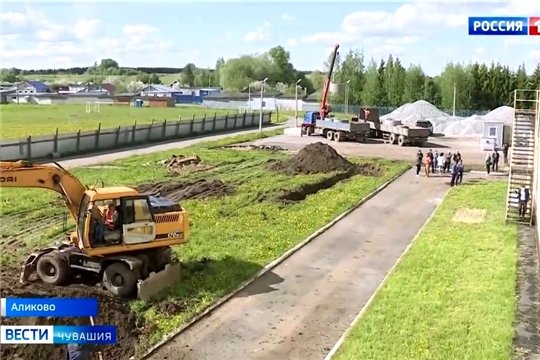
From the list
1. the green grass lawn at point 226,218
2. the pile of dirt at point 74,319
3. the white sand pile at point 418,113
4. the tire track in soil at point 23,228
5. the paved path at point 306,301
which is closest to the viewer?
the pile of dirt at point 74,319

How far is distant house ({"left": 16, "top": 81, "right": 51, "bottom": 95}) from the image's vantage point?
110562 mm

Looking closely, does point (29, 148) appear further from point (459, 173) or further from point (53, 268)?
point (53, 268)

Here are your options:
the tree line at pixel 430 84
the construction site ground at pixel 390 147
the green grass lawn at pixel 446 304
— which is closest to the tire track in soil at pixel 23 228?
the green grass lawn at pixel 446 304

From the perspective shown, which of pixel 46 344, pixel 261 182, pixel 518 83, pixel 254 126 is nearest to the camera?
pixel 46 344

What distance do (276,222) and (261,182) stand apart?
7681 mm

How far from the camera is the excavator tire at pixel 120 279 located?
1420 centimetres

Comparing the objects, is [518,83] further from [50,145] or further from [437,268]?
[437,268]

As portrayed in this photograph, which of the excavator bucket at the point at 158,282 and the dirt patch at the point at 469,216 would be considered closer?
the excavator bucket at the point at 158,282

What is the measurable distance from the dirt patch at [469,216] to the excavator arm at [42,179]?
13017 mm

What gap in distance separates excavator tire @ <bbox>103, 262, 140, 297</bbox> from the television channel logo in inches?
364

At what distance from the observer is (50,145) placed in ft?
119

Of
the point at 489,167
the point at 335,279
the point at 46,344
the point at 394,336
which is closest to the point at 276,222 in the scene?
the point at 335,279

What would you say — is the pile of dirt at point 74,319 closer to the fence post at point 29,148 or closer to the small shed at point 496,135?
the fence post at point 29,148
